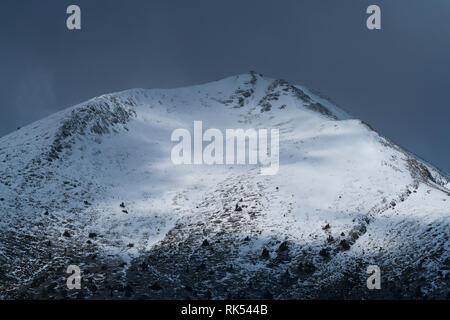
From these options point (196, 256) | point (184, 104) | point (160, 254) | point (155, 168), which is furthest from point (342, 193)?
point (184, 104)

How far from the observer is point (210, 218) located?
32.8m

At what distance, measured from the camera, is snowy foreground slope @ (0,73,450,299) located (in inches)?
911

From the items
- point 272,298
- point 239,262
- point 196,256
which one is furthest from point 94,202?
point 272,298

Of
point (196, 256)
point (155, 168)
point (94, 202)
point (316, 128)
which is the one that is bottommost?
point (196, 256)

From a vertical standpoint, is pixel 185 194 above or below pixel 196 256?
above

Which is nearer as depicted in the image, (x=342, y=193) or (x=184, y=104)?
(x=342, y=193)

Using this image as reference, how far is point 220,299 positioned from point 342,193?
16.7m

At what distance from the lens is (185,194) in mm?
38812

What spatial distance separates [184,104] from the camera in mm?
76125

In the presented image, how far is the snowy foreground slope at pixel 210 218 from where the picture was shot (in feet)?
75.9
